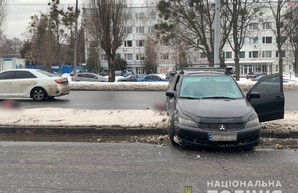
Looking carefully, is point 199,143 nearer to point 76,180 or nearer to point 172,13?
point 76,180

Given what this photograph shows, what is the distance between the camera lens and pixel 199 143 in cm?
686

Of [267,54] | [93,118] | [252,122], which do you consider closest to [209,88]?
[252,122]

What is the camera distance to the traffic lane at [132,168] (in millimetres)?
5144

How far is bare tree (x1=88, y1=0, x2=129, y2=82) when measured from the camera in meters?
27.1

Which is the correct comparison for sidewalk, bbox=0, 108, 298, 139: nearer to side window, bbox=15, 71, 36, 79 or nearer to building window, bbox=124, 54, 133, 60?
side window, bbox=15, 71, 36, 79

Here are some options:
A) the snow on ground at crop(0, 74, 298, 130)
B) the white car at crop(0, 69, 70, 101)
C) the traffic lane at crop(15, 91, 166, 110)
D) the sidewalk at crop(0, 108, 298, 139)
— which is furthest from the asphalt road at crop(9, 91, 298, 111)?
the sidewalk at crop(0, 108, 298, 139)

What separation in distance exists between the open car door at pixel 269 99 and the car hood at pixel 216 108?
77 cm

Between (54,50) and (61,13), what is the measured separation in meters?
5.16

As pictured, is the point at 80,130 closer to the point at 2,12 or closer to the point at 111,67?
the point at 111,67

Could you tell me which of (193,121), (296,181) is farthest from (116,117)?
(296,181)

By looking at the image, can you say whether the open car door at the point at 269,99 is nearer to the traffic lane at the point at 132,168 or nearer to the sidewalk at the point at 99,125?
the sidewalk at the point at 99,125

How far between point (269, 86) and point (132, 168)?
4.03m

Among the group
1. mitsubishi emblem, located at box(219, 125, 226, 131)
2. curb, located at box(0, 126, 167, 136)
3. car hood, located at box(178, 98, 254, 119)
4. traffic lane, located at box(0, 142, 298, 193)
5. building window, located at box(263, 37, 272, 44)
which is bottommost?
traffic lane, located at box(0, 142, 298, 193)

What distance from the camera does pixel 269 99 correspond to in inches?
328
